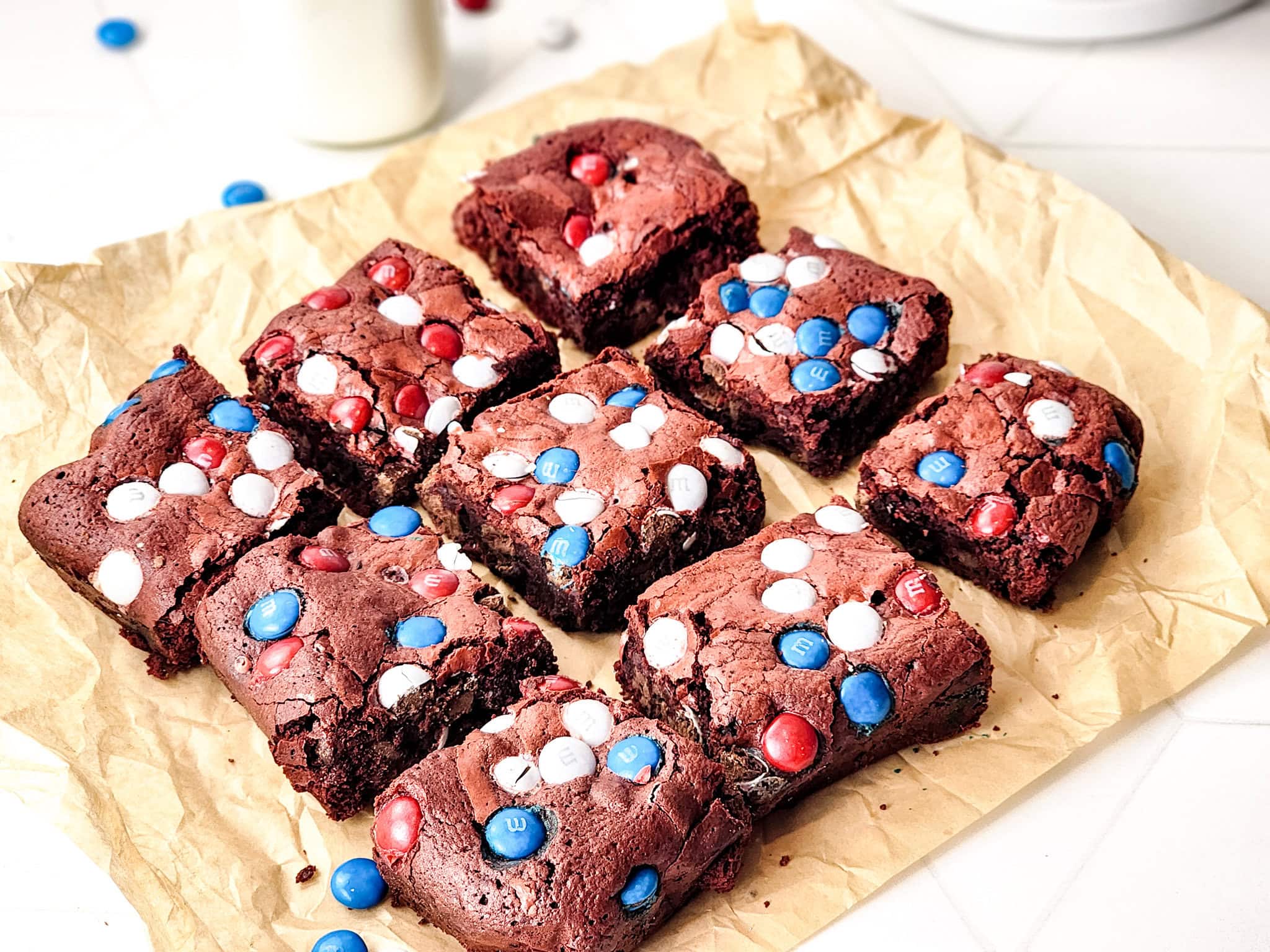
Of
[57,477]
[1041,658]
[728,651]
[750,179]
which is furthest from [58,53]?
[1041,658]

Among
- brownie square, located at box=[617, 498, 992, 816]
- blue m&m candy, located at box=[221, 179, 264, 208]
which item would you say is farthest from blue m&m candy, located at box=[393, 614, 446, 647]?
blue m&m candy, located at box=[221, 179, 264, 208]

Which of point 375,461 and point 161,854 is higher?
point 375,461

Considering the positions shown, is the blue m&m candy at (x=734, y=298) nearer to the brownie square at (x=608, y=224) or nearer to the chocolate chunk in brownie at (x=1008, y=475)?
the brownie square at (x=608, y=224)

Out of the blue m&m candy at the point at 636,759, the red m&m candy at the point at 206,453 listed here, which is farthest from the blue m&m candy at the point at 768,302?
the red m&m candy at the point at 206,453

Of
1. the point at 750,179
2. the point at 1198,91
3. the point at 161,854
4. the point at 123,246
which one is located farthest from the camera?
the point at 1198,91

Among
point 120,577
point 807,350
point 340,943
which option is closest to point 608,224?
point 807,350

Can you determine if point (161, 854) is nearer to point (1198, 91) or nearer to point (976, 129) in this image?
point (976, 129)
